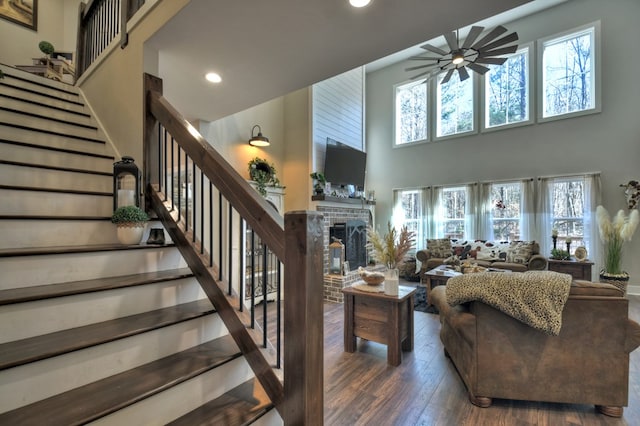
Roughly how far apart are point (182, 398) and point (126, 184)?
4.77 ft

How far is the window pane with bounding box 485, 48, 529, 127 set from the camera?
6230 mm

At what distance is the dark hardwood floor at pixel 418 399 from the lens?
195 centimetres

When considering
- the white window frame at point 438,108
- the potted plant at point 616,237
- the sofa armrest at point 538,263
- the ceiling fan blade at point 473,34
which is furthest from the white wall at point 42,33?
the potted plant at point 616,237

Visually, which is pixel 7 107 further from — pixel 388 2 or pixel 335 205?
pixel 335 205

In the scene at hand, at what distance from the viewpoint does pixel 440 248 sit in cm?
629

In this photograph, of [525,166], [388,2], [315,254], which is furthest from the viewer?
[525,166]

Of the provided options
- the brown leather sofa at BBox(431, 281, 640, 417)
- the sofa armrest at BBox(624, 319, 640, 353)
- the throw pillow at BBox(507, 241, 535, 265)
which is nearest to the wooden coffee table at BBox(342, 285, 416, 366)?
the brown leather sofa at BBox(431, 281, 640, 417)

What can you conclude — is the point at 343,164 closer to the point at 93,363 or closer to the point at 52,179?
the point at 52,179

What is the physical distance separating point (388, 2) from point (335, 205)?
3.77 meters

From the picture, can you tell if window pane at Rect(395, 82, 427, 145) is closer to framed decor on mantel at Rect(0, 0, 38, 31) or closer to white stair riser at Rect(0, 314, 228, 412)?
white stair riser at Rect(0, 314, 228, 412)

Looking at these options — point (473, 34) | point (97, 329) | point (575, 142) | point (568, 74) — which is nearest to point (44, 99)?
point (97, 329)

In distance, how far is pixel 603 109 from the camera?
5.41 metres

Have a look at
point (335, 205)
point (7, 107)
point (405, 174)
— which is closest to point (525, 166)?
point (405, 174)

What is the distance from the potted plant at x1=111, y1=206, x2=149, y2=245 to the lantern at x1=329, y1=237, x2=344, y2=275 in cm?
345
